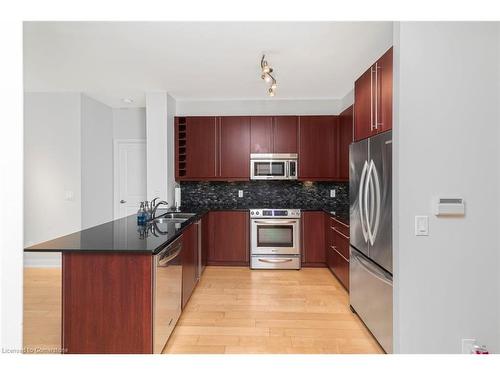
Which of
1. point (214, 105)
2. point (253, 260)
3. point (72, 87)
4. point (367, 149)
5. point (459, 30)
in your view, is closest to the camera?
point (459, 30)

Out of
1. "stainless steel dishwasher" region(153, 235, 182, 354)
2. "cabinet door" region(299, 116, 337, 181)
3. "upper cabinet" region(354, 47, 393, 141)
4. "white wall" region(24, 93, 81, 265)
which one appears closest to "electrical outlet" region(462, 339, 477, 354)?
"upper cabinet" region(354, 47, 393, 141)

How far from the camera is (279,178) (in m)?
4.69

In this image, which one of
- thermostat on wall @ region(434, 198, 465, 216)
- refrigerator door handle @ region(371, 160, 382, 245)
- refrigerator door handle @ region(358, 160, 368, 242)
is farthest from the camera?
refrigerator door handle @ region(358, 160, 368, 242)

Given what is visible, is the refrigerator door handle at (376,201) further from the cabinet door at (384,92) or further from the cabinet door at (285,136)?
the cabinet door at (285,136)

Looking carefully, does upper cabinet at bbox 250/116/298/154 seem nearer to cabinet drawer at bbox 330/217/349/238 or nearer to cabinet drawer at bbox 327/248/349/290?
cabinet drawer at bbox 330/217/349/238

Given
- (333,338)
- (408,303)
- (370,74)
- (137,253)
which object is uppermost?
(370,74)

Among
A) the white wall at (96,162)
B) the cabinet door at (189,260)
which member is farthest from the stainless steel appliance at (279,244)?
the white wall at (96,162)

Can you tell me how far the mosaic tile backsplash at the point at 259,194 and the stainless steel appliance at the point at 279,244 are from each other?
0.50 meters

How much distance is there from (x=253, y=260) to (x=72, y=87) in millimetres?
3566

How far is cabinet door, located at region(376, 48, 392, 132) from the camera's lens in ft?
6.84

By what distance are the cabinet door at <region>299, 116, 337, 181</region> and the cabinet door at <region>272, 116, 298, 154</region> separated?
9 cm

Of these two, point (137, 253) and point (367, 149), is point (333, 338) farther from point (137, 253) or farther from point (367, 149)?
point (137, 253)

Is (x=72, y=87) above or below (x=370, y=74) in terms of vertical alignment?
above
